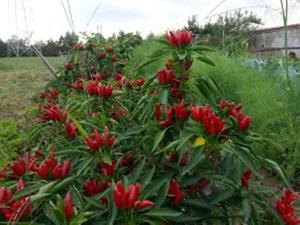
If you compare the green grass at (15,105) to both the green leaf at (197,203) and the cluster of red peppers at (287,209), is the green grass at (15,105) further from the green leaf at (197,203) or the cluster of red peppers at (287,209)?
the cluster of red peppers at (287,209)

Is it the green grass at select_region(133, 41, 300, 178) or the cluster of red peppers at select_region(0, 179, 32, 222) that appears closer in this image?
the cluster of red peppers at select_region(0, 179, 32, 222)

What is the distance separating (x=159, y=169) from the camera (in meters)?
1.30

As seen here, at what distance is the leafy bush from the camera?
3.42 feet

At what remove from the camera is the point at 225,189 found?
1230 millimetres

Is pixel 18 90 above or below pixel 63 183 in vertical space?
below

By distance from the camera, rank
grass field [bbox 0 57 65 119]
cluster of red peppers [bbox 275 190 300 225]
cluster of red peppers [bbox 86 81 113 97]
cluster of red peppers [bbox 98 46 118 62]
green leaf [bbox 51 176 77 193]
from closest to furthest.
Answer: green leaf [bbox 51 176 77 193]
cluster of red peppers [bbox 275 190 300 225]
cluster of red peppers [bbox 86 81 113 97]
cluster of red peppers [bbox 98 46 118 62]
grass field [bbox 0 57 65 119]

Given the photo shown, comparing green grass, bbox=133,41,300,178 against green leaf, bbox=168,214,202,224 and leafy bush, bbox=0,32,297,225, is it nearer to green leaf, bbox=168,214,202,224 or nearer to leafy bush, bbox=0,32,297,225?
leafy bush, bbox=0,32,297,225

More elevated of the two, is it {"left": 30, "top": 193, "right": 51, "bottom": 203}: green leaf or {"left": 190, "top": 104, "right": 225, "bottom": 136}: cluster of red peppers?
{"left": 190, "top": 104, "right": 225, "bottom": 136}: cluster of red peppers

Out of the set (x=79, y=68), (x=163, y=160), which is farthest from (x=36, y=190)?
(x=79, y=68)

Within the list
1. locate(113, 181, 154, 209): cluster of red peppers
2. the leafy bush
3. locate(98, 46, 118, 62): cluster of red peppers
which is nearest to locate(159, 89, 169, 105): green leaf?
the leafy bush

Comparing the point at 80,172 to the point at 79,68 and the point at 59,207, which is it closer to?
the point at 59,207

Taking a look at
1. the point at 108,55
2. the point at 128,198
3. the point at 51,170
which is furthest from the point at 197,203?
the point at 108,55

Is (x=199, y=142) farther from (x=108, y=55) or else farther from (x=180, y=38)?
(x=108, y=55)

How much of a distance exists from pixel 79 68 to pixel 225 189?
2.28 m
